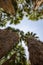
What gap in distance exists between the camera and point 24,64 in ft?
49.9

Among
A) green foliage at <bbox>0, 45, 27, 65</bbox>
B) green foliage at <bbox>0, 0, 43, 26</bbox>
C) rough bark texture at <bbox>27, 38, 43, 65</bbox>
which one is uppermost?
green foliage at <bbox>0, 0, 43, 26</bbox>

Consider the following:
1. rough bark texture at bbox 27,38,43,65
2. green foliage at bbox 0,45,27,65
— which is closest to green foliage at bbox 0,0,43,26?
green foliage at bbox 0,45,27,65

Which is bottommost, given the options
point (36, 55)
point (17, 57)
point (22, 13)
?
point (36, 55)

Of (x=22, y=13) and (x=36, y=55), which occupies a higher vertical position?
(x=22, y=13)

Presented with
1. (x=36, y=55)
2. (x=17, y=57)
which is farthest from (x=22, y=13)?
(x=36, y=55)

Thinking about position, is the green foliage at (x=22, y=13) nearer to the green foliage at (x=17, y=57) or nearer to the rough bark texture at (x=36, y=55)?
the green foliage at (x=17, y=57)

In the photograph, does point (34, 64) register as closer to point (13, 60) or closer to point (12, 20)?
point (13, 60)

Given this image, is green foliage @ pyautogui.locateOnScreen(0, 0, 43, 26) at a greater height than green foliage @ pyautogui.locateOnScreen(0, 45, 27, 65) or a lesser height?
greater

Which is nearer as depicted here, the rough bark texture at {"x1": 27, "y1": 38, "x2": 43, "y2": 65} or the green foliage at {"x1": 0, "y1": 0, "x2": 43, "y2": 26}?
the rough bark texture at {"x1": 27, "y1": 38, "x2": 43, "y2": 65}

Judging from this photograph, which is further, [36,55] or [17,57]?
[17,57]

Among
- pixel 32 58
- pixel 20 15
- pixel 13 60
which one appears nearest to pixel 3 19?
pixel 20 15

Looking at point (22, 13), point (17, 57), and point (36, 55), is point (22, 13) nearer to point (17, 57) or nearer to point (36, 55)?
point (17, 57)

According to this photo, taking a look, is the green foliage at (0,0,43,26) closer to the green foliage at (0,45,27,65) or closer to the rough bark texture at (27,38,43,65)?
the green foliage at (0,45,27,65)

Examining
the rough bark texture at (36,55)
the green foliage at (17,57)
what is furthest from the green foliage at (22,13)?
the rough bark texture at (36,55)
